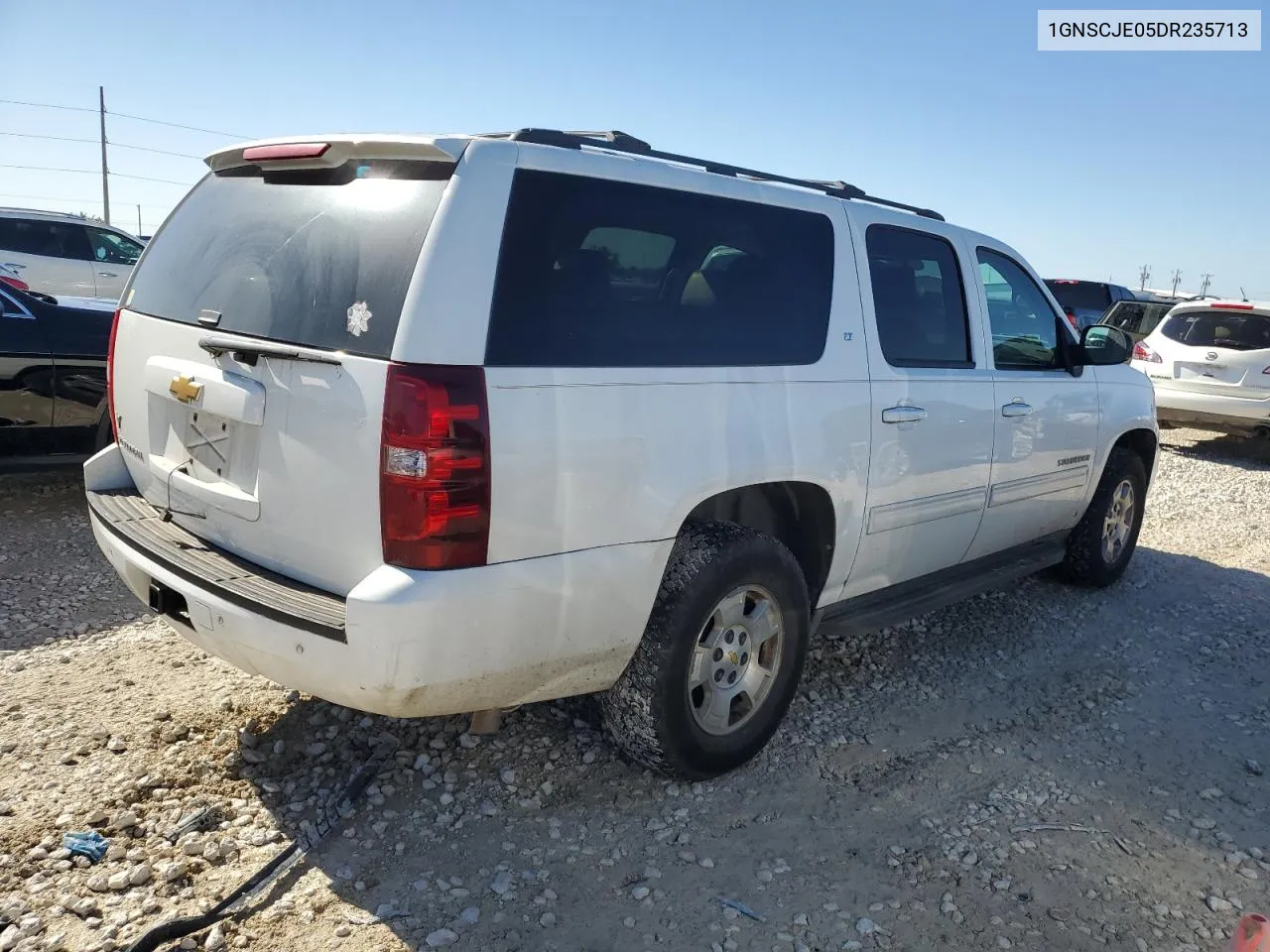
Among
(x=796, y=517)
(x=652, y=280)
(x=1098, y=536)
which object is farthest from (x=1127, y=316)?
(x=652, y=280)

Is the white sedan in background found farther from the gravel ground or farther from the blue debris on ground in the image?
the blue debris on ground

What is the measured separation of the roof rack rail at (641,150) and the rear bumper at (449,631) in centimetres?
121

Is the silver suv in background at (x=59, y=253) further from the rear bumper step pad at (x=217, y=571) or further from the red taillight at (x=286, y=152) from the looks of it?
the red taillight at (x=286, y=152)

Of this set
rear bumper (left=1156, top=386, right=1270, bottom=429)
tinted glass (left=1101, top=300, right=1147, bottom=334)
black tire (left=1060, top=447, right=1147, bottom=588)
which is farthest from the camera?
tinted glass (left=1101, top=300, right=1147, bottom=334)

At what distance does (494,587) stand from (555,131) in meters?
1.39

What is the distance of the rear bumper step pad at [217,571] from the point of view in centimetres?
A: 249

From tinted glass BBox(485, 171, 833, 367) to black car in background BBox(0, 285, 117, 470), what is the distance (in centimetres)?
427

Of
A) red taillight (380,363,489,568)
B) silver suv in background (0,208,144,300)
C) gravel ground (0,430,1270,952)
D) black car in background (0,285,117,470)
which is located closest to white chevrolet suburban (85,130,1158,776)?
red taillight (380,363,489,568)

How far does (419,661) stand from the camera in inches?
95.2

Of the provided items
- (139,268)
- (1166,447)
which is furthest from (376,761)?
(1166,447)

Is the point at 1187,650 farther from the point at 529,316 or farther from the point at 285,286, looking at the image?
the point at 285,286

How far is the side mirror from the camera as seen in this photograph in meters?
4.88

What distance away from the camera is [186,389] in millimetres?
2854

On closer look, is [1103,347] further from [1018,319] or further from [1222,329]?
[1222,329]
